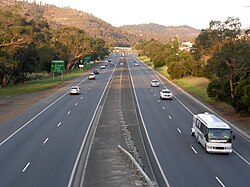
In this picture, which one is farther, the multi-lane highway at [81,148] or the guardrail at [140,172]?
the multi-lane highway at [81,148]

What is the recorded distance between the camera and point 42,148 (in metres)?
23.2

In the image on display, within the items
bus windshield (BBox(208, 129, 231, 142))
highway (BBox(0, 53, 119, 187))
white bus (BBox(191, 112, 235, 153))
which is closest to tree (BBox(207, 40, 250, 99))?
highway (BBox(0, 53, 119, 187))

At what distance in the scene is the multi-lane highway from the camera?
17.6m

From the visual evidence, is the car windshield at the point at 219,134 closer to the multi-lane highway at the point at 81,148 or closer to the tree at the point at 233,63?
the multi-lane highway at the point at 81,148

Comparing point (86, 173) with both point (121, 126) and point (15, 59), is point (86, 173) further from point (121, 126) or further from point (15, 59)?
point (15, 59)

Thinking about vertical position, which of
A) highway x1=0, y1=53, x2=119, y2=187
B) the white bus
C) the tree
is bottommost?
highway x1=0, y1=53, x2=119, y2=187

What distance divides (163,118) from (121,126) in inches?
237

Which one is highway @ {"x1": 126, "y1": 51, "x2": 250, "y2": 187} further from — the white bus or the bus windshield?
the bus windshield

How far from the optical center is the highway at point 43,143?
1739 centimetres

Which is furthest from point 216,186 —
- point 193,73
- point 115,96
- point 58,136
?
point 193,73

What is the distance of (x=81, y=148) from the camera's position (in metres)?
22.9

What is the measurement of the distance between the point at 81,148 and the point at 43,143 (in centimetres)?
290

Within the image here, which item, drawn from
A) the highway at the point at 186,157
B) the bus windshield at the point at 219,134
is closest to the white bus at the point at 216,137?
the bus windshield at the point at 219,134

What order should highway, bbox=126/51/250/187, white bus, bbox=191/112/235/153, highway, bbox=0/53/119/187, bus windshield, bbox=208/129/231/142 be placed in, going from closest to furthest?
highway, bbox=0/53/119/187 → highway, bbox=126/51/250/187 → white bus, bbox=191/112/235/153 → bus windshield, bbox=208/129/231/142
